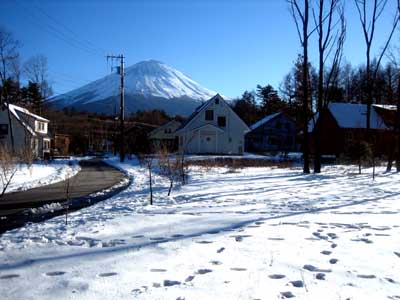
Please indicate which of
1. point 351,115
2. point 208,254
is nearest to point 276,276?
point 208,254

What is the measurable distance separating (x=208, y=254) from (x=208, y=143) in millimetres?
40510

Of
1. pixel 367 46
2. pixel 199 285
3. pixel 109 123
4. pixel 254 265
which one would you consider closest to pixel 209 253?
pixel 254 265

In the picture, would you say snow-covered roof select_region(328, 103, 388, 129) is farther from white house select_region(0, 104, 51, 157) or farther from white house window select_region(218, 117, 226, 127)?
white house select_region(0, 104, 51, 157)

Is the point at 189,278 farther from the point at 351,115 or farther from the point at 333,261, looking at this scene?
the point at 351,115

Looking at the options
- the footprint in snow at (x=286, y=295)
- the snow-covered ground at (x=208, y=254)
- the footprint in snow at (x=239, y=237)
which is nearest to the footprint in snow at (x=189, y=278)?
the snow-covered ground at (x=208, y=254)

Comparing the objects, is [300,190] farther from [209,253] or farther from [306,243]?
[209,253]

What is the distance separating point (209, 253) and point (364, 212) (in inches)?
191

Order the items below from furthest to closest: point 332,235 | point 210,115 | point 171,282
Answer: point 210,115 → point 332,235 → point 171,282

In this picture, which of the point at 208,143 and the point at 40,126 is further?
the point at 40,126

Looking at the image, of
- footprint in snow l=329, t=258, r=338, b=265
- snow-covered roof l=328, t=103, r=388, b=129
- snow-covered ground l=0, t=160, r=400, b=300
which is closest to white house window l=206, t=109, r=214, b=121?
snow-covered roof l=328, t=103, r=388, b=129

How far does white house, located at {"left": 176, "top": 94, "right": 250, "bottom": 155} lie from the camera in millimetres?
45156

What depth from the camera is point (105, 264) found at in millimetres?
4734

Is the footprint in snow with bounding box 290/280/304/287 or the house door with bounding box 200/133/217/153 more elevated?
the house door with bounding box 200/133/217/153

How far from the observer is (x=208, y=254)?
5211mm
